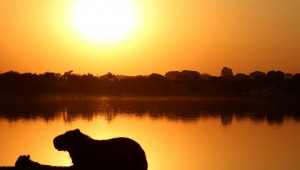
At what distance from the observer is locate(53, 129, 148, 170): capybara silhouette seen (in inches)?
632

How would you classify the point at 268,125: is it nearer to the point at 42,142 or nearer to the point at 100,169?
the point at 42,142

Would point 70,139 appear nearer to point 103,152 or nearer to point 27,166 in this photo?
point 103,152

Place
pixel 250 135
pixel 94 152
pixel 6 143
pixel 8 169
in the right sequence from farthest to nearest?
1. pixel 250 135
2. pixel 6 143
3. pixel 8 169
4. pixel 94 152

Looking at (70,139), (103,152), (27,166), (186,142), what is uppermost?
(70,139)

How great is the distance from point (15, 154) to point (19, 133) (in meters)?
14.3

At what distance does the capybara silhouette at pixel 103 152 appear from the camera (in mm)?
16062

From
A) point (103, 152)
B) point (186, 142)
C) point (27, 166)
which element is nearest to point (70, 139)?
point (103, 152)

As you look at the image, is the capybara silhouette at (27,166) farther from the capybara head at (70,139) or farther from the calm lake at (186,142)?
the calm lake at (186,142)

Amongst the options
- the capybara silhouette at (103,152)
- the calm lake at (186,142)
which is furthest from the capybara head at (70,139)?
the calm lake at (186,142)

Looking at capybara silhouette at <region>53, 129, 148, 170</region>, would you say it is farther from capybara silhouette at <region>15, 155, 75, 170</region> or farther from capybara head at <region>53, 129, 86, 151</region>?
capybara silhouette at <region>15, 155, 75, 170</region>

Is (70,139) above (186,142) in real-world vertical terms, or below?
above

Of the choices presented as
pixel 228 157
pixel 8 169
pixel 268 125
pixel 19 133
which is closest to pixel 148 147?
pixel 228 157

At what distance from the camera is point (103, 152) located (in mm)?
16109

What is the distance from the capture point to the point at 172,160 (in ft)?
112
